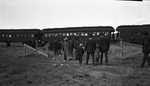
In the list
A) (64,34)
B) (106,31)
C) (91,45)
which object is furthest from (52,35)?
(91,45)

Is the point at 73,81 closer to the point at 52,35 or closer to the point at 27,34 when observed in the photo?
the point at 52,35

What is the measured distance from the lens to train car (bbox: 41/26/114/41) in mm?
31078

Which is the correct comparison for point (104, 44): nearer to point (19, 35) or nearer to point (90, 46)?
point (90, 46)

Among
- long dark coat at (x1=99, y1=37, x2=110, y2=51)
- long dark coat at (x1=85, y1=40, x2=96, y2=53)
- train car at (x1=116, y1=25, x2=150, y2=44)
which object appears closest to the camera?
long dark coat at (x1=99, y1=37, x2=110, y2=51)

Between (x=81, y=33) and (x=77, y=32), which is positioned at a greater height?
(x=77, y=32)

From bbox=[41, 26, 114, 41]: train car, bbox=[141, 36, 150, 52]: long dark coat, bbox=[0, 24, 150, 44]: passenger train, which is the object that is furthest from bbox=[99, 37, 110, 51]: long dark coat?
bbox=[41, 26, 114, 41]: train car

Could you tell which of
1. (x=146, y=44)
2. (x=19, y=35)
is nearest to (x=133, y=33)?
(x=146, y=44)

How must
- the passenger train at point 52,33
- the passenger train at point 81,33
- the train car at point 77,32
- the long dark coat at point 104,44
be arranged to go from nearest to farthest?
the long dark coat at point 104,44 < the passenger train at point 81,33 < the train car at point 77,32 < the passenger train at point 52,33

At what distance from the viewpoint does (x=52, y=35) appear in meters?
33.2

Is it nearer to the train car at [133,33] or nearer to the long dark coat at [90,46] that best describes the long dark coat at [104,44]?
the long dark coat at [90,46]

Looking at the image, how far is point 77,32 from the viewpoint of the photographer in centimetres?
3206

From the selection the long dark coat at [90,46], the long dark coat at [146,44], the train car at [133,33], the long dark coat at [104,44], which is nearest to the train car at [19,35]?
the train car at [133,33]

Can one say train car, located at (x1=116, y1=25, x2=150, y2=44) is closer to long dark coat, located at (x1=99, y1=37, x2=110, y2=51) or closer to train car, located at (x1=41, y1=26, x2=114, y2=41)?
train car, located at (x1=41, y1=26, x2=114, y2=41)

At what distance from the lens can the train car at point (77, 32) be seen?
31078mm
